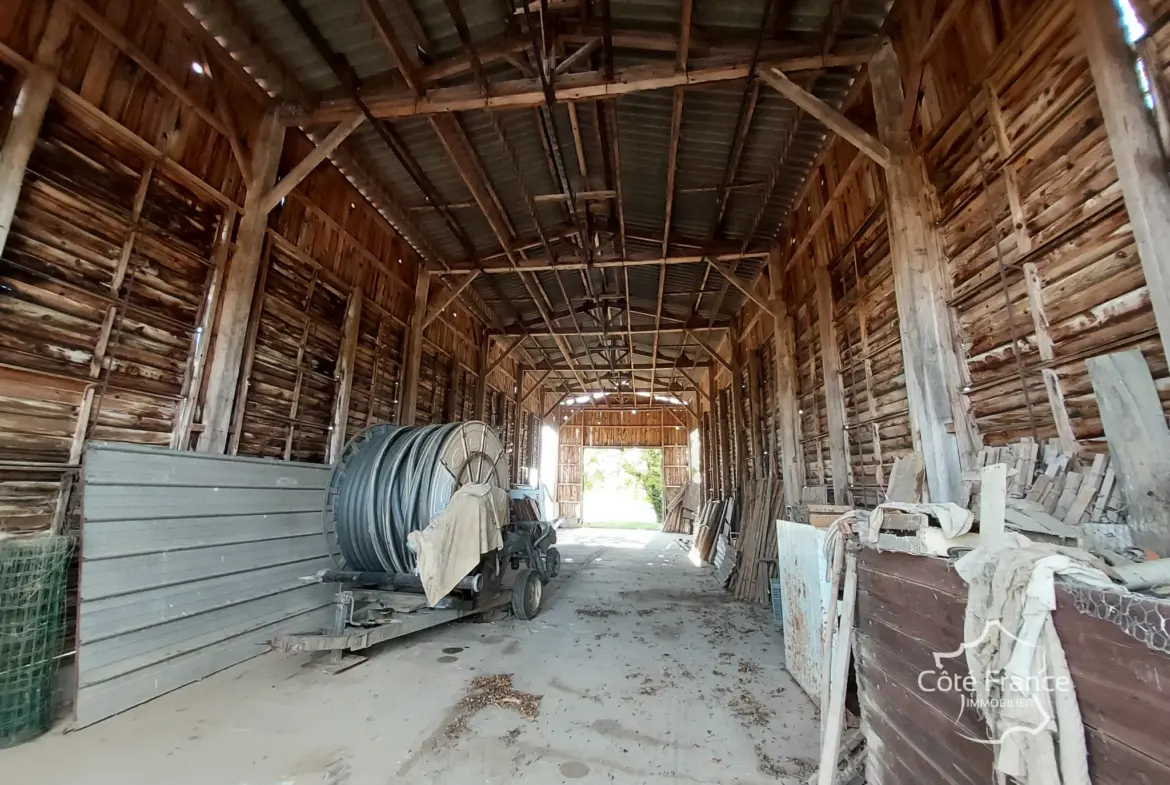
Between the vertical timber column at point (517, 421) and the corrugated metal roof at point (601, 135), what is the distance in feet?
17.2

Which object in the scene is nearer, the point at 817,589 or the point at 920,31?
the point at 817,589

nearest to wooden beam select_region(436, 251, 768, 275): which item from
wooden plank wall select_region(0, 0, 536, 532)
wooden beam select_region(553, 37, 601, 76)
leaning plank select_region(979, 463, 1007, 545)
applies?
wooden plank wall select_region(0, 0, 536, 532)

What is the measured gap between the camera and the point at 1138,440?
7.33 feet

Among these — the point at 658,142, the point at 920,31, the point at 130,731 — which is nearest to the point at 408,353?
the point at 658,142

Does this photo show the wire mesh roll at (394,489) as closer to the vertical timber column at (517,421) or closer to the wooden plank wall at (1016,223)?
the wooden plank wall at (1016,223)

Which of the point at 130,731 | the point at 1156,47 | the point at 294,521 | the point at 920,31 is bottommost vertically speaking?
the point at 130,731

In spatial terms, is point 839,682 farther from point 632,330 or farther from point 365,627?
point 632,330

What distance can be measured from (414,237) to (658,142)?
13.9 feet

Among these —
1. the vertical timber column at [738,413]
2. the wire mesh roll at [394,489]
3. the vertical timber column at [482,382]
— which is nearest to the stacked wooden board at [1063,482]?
the wire mesh roll at [394,489]

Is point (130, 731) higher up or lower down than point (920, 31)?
lower down

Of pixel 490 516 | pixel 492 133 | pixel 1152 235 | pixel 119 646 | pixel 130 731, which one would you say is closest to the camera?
pixel 1152 235

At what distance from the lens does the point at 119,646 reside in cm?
334

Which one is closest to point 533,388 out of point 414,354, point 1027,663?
point 414,354

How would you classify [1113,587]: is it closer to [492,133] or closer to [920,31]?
[920,31]
